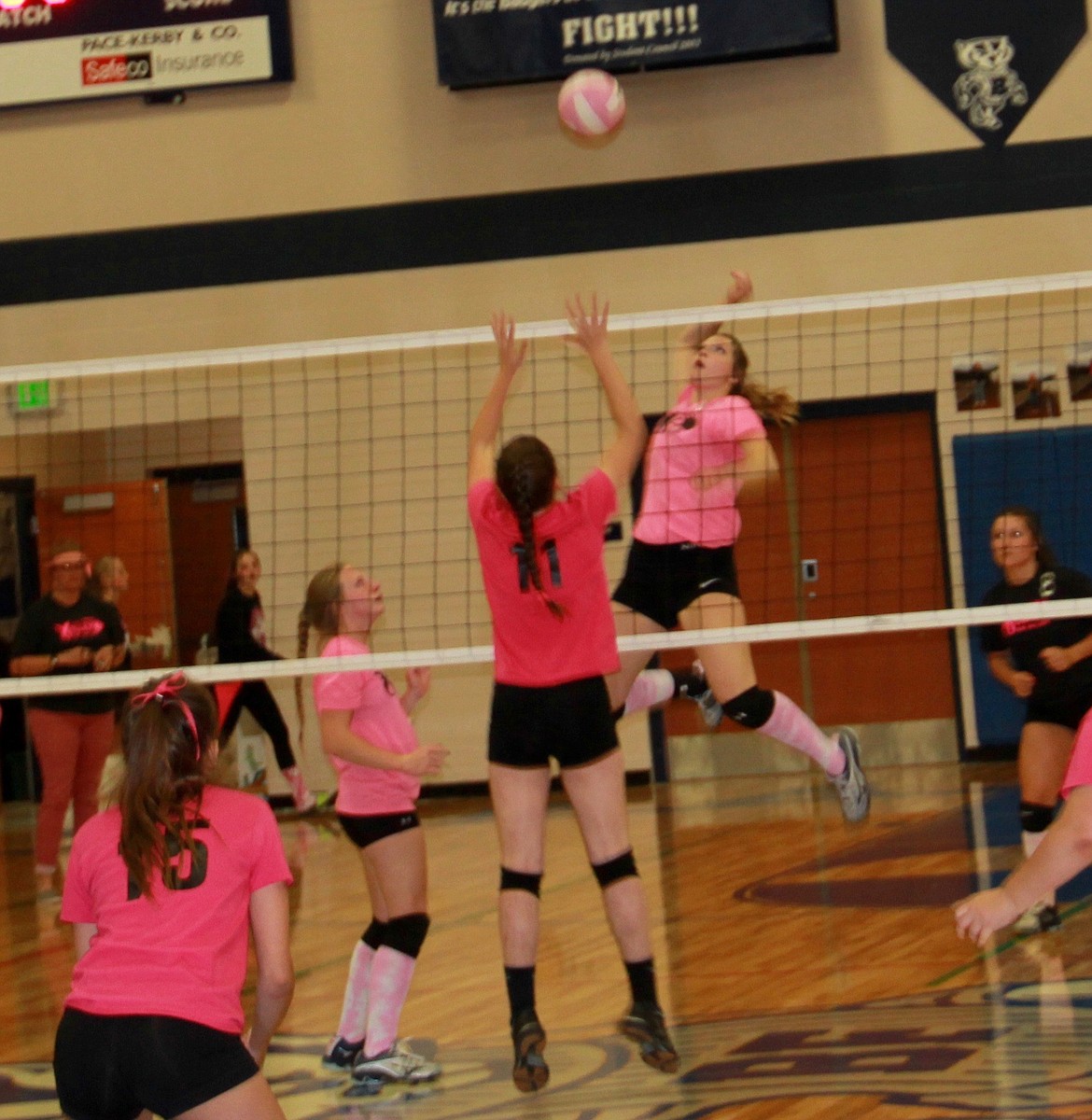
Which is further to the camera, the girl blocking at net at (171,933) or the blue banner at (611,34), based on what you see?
the blue banner at (611,34)

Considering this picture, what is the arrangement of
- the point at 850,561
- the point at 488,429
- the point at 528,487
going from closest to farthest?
1. the point at 528,487
2. the point at 488,429
3. the point at 850,561

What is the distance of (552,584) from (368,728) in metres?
0.80

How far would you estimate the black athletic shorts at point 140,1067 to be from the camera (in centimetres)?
289

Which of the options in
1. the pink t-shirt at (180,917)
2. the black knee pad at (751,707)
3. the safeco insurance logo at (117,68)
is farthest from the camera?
the safeco insurance logo at (117,68)

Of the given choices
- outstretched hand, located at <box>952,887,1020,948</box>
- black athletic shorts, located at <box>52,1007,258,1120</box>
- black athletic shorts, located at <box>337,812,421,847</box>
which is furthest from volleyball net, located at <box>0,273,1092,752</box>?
outstretched hand, located at <box>952,887,1020,948</box>

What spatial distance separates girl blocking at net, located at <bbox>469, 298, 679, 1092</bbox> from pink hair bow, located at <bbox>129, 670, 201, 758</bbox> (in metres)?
1.38

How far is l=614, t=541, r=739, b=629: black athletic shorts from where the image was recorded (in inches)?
225

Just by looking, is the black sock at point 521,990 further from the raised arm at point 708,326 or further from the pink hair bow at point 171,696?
the raised arm at point 708,326

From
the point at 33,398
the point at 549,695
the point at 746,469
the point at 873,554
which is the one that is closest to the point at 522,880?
the point at 549,695

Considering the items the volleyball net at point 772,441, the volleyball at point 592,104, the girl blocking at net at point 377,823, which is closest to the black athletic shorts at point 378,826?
the girl blocking at net at point 377,823

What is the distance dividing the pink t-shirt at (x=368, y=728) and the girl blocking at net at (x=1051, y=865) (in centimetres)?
209

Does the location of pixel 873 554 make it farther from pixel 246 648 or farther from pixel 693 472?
pixel 693 472

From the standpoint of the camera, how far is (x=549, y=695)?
446cm

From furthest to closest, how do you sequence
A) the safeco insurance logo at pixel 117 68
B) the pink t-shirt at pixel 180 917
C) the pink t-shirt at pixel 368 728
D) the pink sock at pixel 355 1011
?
the safeco insurance logo at pixel 117 68, the pink sock at pixel 355 1011, the pink t-shirt at pixel 368 728, the pink t-shirt at pixel 180 917
